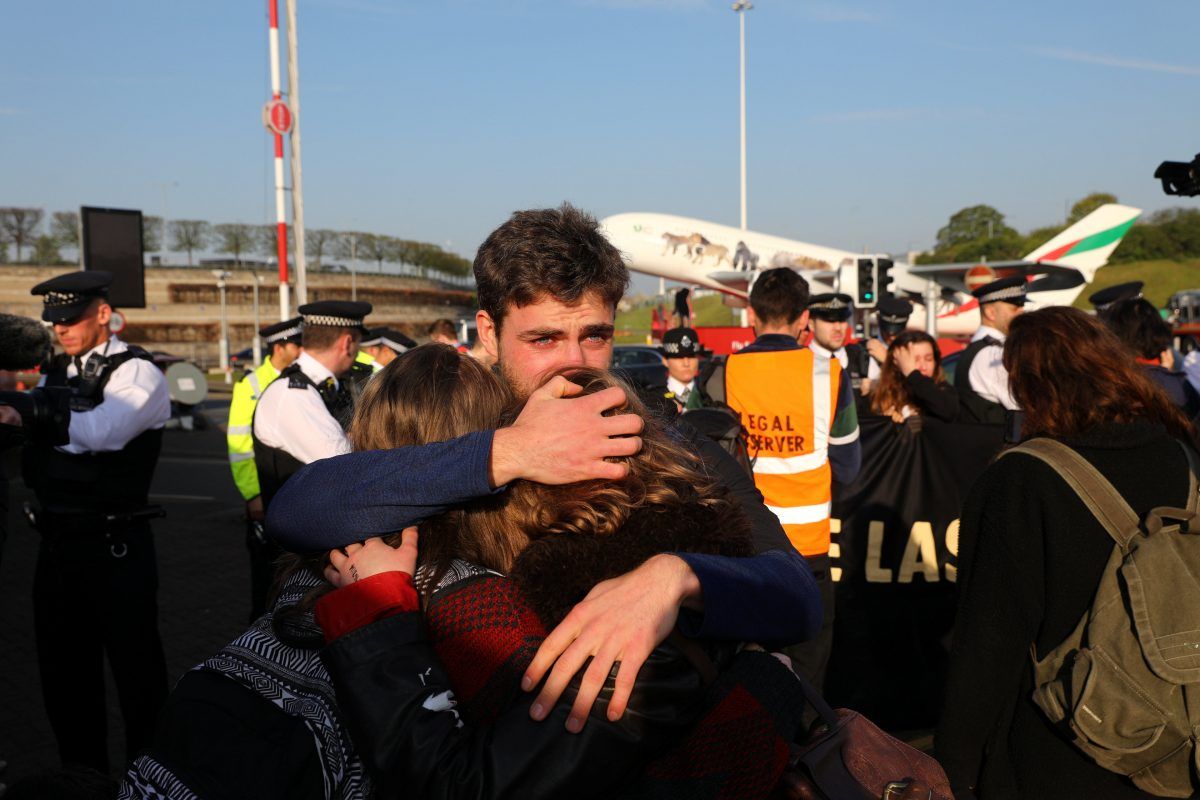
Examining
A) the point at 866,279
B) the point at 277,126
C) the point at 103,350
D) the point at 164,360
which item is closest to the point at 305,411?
the point at 103,350

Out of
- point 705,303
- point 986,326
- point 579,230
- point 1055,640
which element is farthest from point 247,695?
point 705,303

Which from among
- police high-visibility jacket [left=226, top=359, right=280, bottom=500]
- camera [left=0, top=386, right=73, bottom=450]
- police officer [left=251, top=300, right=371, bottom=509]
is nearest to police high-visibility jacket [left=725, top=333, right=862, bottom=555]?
police officer [left=251, top=300, right=371, bottom=509]

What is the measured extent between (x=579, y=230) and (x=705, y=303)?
305ft

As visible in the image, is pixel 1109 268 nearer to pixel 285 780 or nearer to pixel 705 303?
pixel 705 303

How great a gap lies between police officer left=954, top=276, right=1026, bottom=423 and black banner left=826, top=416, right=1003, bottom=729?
51cm

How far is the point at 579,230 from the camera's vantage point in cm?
224

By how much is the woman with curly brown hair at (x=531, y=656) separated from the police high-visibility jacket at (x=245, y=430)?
4.26m

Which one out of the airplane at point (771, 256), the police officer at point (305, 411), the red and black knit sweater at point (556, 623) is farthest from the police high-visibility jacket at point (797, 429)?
the airplane at point (771, 256)

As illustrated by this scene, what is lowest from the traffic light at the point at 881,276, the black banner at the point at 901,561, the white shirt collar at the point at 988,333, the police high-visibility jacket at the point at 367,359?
the black banner at the point at 901,561

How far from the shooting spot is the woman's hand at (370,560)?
4.37 feet

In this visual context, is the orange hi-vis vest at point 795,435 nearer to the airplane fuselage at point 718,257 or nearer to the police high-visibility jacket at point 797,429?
the police high-visibility jacket at point 797,429

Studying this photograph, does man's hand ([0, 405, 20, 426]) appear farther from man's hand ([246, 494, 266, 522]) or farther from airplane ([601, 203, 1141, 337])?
airplane ([601, 203, 1141, 337])

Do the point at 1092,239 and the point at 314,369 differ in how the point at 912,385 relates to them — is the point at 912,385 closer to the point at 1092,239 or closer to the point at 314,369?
the point at 314,369

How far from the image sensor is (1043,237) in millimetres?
73500
